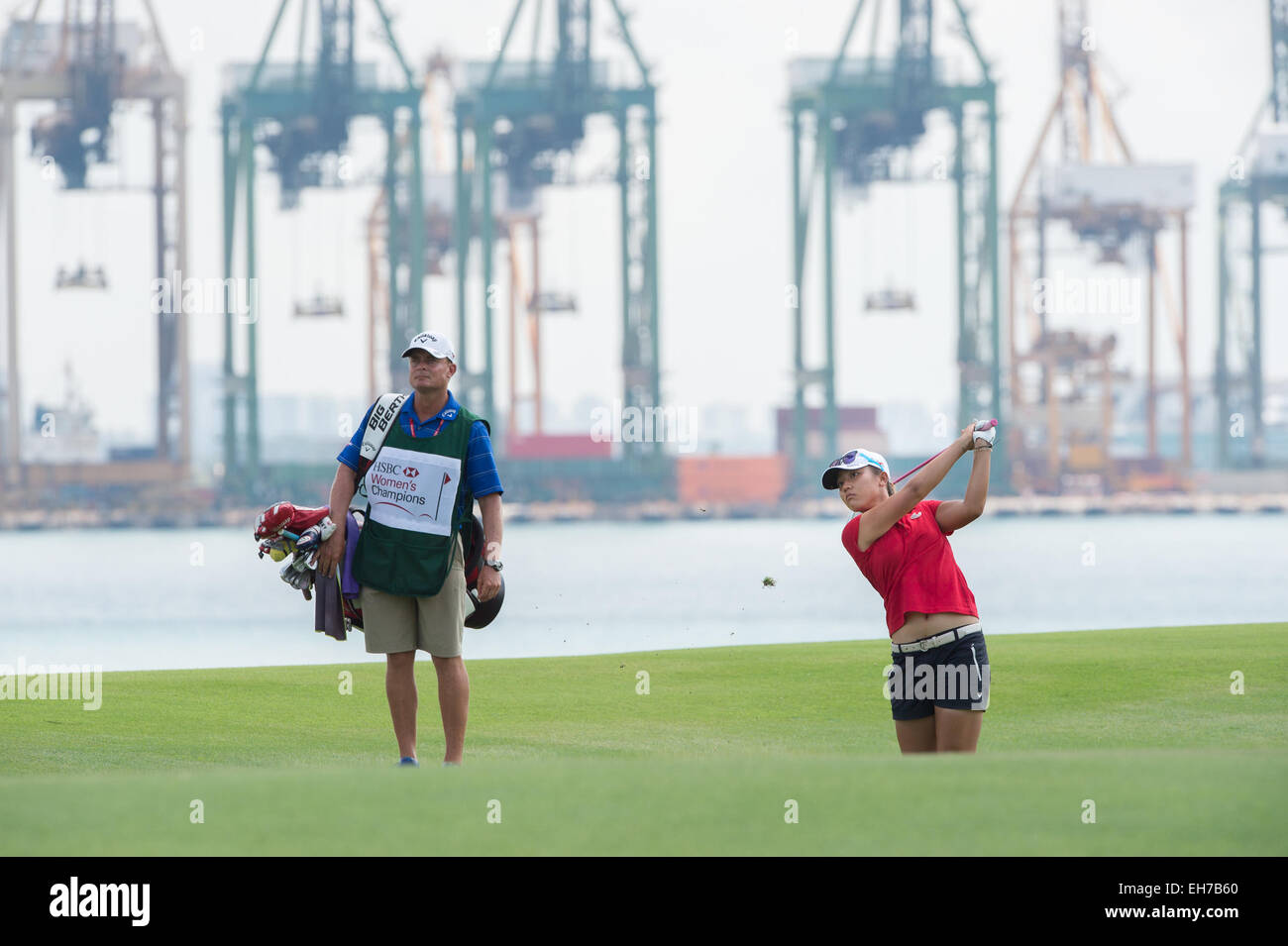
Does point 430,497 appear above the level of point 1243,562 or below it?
above

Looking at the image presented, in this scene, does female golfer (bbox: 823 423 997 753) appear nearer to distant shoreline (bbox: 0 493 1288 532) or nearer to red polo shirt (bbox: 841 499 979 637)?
red polo shirt (bbox: 841 499 979 637)

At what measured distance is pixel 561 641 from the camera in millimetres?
27344

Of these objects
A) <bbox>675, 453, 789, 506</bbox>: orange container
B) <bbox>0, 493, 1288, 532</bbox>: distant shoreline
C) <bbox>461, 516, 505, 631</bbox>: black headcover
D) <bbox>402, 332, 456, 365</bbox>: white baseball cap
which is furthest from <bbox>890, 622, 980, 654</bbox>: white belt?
<bbox>675, 453, 789, 506</bbox>: orange container

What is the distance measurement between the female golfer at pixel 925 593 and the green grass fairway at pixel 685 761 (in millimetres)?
320

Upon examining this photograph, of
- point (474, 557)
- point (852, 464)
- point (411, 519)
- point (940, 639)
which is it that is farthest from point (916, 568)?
point (411, 519)

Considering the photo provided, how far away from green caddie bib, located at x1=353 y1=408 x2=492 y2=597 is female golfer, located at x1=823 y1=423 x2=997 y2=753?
1.10m

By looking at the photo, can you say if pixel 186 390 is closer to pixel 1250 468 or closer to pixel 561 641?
pixel 561 641

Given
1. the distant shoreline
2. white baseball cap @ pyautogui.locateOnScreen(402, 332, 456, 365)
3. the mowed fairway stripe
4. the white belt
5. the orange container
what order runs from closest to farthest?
the mowed fairway stripe
the white belt
white baseball cap @ pyautogui.locateOnScreen(402, 332, 456, 365)
the distant shoreline
the orange container

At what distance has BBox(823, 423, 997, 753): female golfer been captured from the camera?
4676 mm

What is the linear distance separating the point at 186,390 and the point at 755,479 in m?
27.9

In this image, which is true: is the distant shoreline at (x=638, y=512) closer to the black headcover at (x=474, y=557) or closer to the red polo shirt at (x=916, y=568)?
the black headcover at (x=474, y=557)
